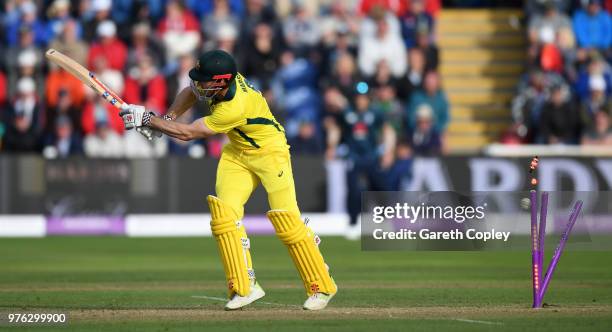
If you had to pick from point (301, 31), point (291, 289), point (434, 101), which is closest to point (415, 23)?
point (434, 101)

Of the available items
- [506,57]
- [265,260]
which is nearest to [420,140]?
[506,57]

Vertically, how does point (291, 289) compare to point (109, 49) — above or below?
below

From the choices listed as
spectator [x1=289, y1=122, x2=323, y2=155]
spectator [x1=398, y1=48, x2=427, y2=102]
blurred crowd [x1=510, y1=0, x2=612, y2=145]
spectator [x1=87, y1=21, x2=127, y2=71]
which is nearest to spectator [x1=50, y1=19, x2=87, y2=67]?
spectator [x1=87, y1=21, x2=127, y2=71]

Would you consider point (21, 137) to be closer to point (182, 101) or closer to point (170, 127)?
point (182, 101)

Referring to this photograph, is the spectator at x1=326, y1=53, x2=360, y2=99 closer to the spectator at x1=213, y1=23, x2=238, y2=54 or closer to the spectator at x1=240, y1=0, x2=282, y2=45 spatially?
the spectator at x1=240, y1=0, x2=282, y2=45

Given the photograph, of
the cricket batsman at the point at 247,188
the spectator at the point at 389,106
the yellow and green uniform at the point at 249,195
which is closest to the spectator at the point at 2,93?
the spectator at the point at 389,106

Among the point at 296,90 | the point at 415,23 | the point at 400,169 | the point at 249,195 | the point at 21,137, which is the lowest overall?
the point at 400,169

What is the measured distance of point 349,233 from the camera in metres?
19.7

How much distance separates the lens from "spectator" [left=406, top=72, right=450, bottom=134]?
2153 cm

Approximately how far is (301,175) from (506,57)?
559cm

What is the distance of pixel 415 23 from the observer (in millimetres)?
22672

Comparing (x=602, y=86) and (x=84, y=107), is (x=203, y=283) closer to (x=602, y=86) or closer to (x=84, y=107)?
(x=84, y=107)

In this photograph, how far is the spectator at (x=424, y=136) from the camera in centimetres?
2106

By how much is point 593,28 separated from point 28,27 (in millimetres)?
9199
